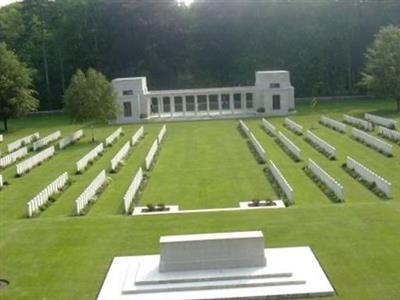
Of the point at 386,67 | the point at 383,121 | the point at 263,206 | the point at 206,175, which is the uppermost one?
the point at 386,67

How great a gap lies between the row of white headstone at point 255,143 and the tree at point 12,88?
70.8 feet

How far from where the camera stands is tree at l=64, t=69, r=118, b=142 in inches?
2149

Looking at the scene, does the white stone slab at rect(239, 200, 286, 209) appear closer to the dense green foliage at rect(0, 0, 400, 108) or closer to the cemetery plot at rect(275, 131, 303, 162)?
the cemetery plot at rect(275, 131, 303, 162)

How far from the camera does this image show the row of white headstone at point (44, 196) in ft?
90.0

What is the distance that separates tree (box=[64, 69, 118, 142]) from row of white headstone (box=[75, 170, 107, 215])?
2109cm

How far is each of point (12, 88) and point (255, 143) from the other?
2892cm

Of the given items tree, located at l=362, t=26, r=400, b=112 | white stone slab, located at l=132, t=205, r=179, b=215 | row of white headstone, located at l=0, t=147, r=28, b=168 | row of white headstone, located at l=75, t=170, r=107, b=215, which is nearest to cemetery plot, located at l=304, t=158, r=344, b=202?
white stone slab, located at l=132, t=205, r=179, b=215

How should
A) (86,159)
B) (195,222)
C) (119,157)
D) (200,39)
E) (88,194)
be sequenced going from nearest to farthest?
1. (195,222)
2. (88,194)
3. (86,159)
4. (119,157)
5. (200,39)

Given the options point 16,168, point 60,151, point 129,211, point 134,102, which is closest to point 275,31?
point 134,102

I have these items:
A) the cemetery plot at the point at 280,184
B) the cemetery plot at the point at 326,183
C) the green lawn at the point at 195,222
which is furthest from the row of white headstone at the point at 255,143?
the cemetery plot at the point at 326,183

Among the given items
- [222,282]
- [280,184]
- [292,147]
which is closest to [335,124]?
[292,147]

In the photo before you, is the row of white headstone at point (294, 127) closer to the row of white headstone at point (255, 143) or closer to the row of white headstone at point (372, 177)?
the row of white headstone at point (255, 143)

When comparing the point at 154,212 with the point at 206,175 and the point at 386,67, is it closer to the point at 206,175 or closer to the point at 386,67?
the point at 206,175

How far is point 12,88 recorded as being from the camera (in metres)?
61.8
